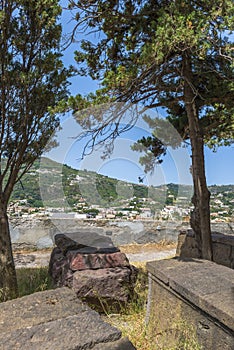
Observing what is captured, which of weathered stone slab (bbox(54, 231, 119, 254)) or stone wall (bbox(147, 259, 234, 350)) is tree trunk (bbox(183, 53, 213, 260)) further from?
weathered stone slab (bbox(54, 231, 119, 254))

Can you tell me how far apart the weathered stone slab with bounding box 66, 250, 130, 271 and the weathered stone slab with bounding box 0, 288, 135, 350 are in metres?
1.71

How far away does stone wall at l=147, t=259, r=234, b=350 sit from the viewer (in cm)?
206

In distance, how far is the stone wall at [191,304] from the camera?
2062 millimetres

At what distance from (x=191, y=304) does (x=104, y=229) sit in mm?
7823

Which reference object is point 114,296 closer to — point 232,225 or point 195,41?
point 195,41

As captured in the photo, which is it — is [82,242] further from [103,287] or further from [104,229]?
[104,229]

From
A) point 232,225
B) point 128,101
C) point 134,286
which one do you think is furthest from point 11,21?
point 232,225

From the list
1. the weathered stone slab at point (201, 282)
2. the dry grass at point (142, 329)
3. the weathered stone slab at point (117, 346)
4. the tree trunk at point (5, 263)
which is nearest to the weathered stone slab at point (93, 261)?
the dry grass at point (142, 329)

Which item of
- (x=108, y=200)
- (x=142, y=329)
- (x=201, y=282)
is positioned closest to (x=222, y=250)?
(x=142, y=329)

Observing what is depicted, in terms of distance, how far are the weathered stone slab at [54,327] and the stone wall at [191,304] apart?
0.67 m

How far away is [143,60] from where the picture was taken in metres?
3.53

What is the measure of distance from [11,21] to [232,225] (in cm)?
865

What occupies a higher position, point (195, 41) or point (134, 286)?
point (195, 41)

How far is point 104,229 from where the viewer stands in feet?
33.0
